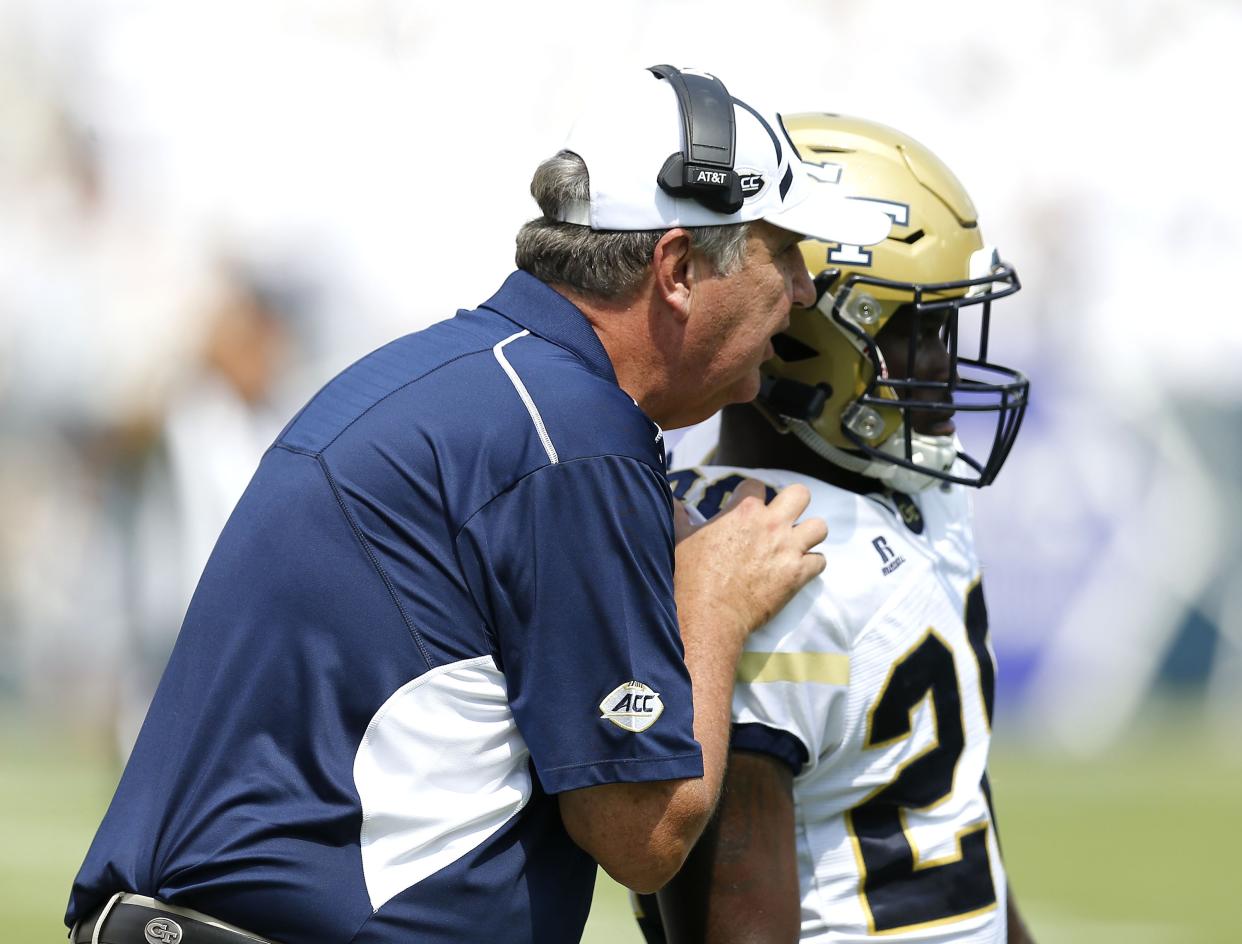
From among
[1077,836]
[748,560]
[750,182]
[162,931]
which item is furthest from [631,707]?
[1077,836]

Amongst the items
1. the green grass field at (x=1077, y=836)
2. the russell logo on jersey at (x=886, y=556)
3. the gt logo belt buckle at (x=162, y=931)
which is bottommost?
the green grass field at (x=1077, y=836)

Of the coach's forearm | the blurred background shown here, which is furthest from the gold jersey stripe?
the blurred background

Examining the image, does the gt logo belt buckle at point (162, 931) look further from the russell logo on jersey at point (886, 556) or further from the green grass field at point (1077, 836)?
the green grass field at point (1077, 836)

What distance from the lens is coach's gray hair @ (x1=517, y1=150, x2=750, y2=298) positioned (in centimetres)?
173

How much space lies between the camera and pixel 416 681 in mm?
1546

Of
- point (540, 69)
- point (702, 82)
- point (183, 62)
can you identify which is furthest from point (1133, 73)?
point (702, 82)

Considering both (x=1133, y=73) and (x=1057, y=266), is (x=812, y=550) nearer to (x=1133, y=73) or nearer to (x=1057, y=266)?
(x=1057, y=266)

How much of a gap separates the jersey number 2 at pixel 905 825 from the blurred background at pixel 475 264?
3303 mm

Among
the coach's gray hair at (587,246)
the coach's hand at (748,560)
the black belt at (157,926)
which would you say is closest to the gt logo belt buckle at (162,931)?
the black belt at (157,926)

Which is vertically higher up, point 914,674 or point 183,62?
point 183,62

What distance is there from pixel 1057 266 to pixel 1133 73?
0.80 m

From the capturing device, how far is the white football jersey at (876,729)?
189 centimetres

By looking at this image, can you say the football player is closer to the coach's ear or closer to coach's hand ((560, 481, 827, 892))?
coach's hand ((560, 481, 827, 892))

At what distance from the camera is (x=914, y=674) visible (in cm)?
202
